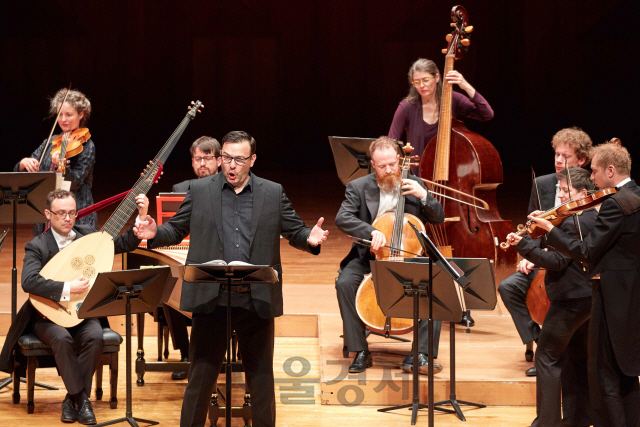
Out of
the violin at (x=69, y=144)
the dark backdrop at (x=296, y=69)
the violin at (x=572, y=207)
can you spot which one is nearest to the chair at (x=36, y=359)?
the violin at (x=69, y=144)

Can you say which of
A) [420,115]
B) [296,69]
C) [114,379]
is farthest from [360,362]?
[296,69]

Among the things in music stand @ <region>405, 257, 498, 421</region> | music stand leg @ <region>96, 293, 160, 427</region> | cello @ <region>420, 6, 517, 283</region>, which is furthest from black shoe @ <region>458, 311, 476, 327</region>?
music stand leg @ <region>96, 293, 160, 427</region>

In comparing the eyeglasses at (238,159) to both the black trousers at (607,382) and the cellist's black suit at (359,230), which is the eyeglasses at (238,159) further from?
the black trousers at (607,382)

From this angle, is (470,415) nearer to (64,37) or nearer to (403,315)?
(403,315)

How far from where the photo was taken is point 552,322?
3.54m

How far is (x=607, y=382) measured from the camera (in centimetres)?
329

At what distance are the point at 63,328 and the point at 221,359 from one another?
1.02 meters

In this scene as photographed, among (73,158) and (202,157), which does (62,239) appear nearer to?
(73,158)

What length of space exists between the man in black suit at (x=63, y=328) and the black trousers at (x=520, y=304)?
7.01 feet

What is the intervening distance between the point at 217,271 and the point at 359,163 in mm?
2038

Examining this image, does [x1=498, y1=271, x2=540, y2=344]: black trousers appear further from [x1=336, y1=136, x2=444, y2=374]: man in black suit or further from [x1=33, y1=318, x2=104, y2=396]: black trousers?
[x1=33, y1=318, x2=104, y2=396]: black trousers

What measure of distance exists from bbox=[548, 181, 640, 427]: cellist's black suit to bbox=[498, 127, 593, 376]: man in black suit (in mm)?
764

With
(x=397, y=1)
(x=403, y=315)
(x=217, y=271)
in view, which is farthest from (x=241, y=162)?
(x=397, y=1)

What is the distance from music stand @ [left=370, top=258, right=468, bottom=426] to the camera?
339 cm
